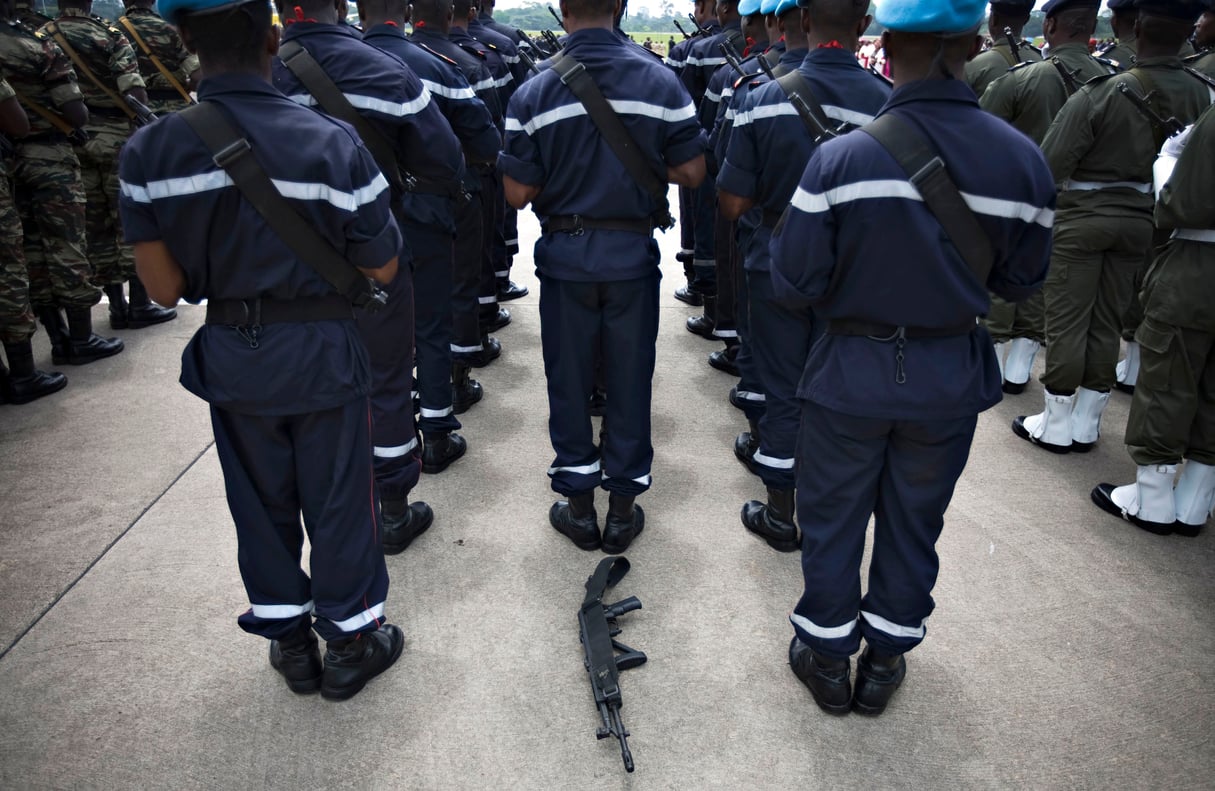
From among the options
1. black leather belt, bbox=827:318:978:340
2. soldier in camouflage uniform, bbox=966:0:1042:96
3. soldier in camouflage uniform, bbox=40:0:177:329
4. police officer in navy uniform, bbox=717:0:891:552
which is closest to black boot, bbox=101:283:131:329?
soldier in camouflage uniform, bbox=40:0:177:329

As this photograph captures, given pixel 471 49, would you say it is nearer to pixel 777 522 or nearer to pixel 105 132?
pixel 105 132

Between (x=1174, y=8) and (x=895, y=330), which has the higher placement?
(x=1174, y=8)

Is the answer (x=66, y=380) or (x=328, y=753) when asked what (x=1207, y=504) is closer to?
(x=328, y=753)

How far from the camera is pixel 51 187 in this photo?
4742 millimetres

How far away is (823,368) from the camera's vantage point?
228 centimetres

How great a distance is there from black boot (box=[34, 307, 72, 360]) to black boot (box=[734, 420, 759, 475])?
4.27 metres

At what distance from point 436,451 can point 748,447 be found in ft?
5.07

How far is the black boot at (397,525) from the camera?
131 inches

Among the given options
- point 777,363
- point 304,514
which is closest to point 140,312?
point 304,514

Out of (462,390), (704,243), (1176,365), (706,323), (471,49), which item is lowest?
(706,323)

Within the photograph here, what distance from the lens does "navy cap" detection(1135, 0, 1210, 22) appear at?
11.6 ft

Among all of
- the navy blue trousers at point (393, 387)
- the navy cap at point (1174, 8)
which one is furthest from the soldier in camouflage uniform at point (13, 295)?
the navy cap at point (1174, 8)

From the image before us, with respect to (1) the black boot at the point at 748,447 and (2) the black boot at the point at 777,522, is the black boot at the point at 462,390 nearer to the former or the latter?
(1) the black boot at the point at 748,447

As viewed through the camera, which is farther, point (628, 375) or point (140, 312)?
point (140, 312)
